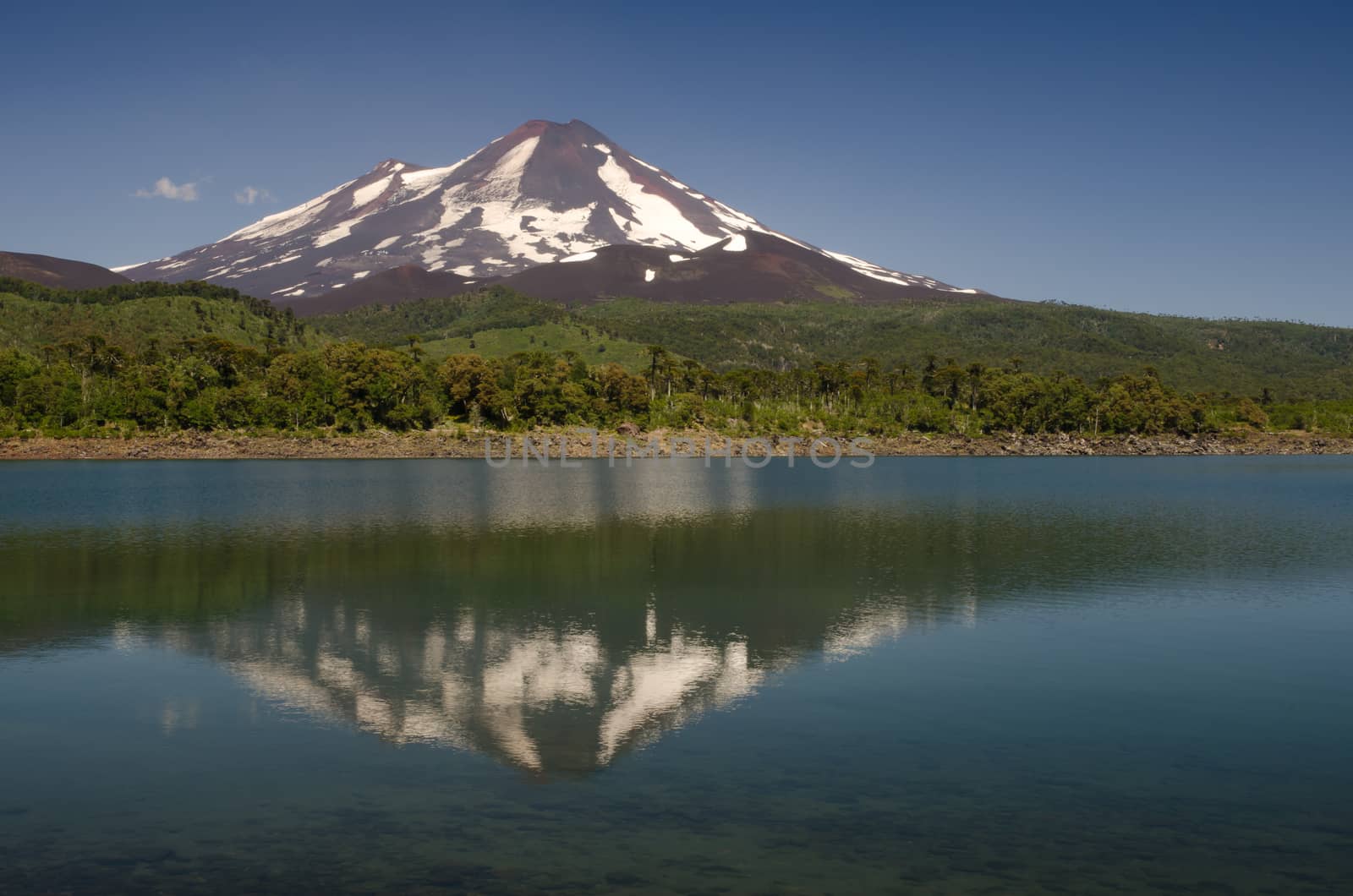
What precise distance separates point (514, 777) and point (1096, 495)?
70.9m

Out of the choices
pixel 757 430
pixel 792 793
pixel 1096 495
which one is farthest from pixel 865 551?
pixel 757 430

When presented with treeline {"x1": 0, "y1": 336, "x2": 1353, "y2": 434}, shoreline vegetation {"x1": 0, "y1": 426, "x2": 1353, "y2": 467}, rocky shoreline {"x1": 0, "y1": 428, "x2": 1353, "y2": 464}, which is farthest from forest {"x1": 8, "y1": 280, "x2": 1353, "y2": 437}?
rocky shoreline {"x1": 0, "y1": 428, "x2": 1353, "y2": 464}

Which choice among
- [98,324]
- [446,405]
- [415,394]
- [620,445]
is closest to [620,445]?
[620,445]

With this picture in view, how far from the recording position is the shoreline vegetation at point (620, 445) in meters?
137

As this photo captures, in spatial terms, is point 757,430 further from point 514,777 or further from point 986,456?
point 514,777

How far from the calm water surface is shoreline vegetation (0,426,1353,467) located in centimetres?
9644

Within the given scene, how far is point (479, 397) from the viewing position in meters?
160

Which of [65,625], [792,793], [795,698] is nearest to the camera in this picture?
[792,793]

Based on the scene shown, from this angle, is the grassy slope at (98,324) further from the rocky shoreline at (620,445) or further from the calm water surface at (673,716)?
the calm water surface at (673,716)

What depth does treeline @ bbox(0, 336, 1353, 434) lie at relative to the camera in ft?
477

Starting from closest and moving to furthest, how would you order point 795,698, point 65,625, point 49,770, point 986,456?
point 49,770 < point 795,698 < point 65,625 < point 986,456

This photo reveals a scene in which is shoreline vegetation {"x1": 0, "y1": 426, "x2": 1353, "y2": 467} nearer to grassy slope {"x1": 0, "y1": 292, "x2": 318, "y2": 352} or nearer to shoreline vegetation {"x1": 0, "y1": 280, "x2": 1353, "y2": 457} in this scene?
shoreline vegetation {"x1": 0, "y1": 280, "x2": 1353, "y2": 457}

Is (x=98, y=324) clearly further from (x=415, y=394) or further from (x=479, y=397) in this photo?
(x=479, y=397)

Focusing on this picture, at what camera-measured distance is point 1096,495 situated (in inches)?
3056
